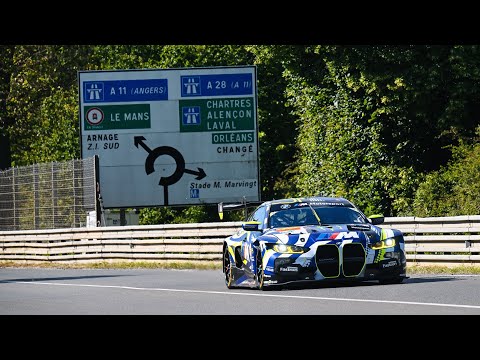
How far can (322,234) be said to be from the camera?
17984 mm

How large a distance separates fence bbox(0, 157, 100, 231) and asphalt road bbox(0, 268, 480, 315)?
1587cm

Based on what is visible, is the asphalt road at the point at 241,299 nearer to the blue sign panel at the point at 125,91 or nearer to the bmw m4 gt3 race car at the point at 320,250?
the bmw m4 gt3 race car at the point at 320,250

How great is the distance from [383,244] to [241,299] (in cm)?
259

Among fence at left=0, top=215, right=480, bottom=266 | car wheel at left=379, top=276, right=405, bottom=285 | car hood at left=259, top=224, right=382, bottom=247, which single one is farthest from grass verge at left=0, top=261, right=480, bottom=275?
car hood at left=259, top=224, right=382, bottom=247

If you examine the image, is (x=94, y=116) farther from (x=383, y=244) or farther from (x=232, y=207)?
(x=383, y=244)

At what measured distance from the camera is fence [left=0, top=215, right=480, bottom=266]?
22.3 metres

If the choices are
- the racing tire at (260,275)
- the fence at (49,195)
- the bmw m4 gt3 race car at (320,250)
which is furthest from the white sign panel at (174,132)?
the racing tire at (260,275)

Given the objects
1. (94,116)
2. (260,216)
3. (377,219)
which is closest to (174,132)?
(94,116)

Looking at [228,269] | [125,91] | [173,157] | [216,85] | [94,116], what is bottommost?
[228,269]

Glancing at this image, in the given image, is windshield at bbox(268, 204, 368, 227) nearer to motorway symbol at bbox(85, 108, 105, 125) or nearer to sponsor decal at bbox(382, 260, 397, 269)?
sponsor decal at bbox(382, 260, 397, 269)

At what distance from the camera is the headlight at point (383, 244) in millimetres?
18047

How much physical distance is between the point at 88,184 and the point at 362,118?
8.78 m

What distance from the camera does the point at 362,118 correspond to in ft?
129
